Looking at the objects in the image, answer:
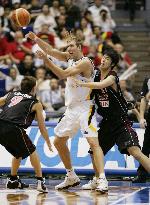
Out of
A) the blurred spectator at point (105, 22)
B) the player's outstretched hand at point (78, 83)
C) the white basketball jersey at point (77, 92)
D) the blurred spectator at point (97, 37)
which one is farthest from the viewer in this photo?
the blurred spectator at point (105, 22)

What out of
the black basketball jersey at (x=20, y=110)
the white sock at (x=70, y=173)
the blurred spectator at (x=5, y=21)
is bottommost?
the white sock at (x=70, y=173)

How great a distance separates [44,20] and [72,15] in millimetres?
1096

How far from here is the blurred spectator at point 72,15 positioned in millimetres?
23594

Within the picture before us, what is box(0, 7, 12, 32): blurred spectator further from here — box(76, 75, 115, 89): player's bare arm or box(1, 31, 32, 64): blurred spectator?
box(76, 75, 115, 89): player's bare arm

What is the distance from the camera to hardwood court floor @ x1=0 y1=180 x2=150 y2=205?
11.6 metres

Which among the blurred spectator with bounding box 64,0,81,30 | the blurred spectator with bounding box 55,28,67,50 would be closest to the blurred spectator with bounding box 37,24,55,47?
the blurred spectator with bounding box 55,28,67,50

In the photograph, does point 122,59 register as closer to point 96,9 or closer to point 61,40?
point 61,40

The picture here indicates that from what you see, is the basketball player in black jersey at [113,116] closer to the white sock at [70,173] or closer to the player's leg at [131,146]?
the player's leg at [131,146]

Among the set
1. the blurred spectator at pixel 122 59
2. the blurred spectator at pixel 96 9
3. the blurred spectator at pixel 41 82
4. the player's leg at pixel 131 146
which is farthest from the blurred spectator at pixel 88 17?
the player's leg at pixel 131 146

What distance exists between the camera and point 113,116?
13.1 metres

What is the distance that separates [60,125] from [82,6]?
13266 mm

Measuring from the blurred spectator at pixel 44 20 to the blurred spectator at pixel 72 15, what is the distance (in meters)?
0.56

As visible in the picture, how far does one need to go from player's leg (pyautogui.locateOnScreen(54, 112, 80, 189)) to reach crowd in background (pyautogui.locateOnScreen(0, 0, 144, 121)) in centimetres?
501

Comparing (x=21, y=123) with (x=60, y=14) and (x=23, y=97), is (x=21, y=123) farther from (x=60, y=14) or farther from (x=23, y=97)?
(x=60, y=14)
